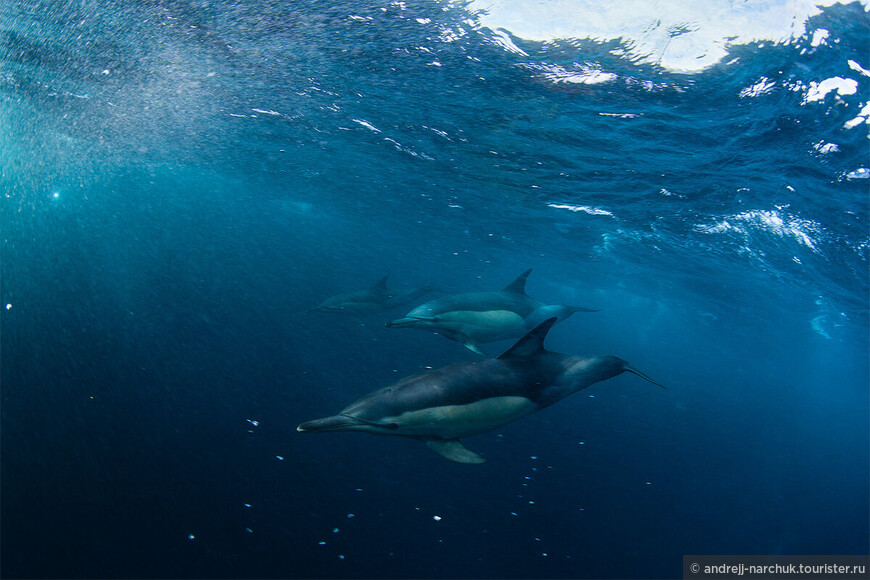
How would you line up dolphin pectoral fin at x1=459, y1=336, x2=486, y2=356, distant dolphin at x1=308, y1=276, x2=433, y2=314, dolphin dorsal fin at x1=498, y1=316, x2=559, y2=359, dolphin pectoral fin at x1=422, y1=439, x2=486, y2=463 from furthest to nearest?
distant dolphin at x1=308, y1=276, x2=433, y2=314 < dolphin pectoral fin at x1=459, y1=336, x2=486, y2=356 < dolphin dorsal fin at x1=498, y1=316, x2=559, y2=359 < dolphin pectoral fin at x1=422, y1=439, x2=486, y2=463

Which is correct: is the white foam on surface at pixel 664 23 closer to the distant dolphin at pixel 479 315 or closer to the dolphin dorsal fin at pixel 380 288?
the distant dolphin at pixel 479 315

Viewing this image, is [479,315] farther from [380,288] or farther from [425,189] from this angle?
[425,189]

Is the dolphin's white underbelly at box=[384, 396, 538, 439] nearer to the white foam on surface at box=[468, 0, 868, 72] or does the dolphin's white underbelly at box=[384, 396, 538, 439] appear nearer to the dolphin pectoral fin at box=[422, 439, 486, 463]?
the dolphin pectoral fin at box=[422, 439, 486, 463]

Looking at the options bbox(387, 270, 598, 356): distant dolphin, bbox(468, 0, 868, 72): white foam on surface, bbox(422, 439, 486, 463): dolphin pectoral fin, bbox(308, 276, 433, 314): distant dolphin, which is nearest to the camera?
bbox(422, 439, 486, 463): dolphin pectoral fin

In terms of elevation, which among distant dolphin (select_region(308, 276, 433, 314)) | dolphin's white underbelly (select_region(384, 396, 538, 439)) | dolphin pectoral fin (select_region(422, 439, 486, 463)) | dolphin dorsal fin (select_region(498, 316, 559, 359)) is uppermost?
dolphin dorsal fin (select_region(498, 316, 559, 359))

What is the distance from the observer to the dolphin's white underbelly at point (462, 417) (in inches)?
186

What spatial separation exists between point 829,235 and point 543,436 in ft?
33.8

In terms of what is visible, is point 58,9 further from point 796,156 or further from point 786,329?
point 786,329

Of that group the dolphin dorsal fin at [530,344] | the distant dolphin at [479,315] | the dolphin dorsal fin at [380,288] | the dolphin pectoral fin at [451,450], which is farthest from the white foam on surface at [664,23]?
the dolphin dorsal fin at [380,288]

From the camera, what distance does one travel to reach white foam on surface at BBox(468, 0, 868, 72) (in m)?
5.56

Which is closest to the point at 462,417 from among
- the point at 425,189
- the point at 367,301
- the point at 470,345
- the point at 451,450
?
the point at 451,450

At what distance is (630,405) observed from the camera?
840 inches

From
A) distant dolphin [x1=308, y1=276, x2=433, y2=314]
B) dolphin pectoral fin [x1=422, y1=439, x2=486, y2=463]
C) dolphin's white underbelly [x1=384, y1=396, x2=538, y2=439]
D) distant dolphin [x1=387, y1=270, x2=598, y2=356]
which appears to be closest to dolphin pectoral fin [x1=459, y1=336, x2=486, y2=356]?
distant dolphin [x1=387, y1=270, x2=598, y2=356]

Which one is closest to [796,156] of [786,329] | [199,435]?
[199,435]
